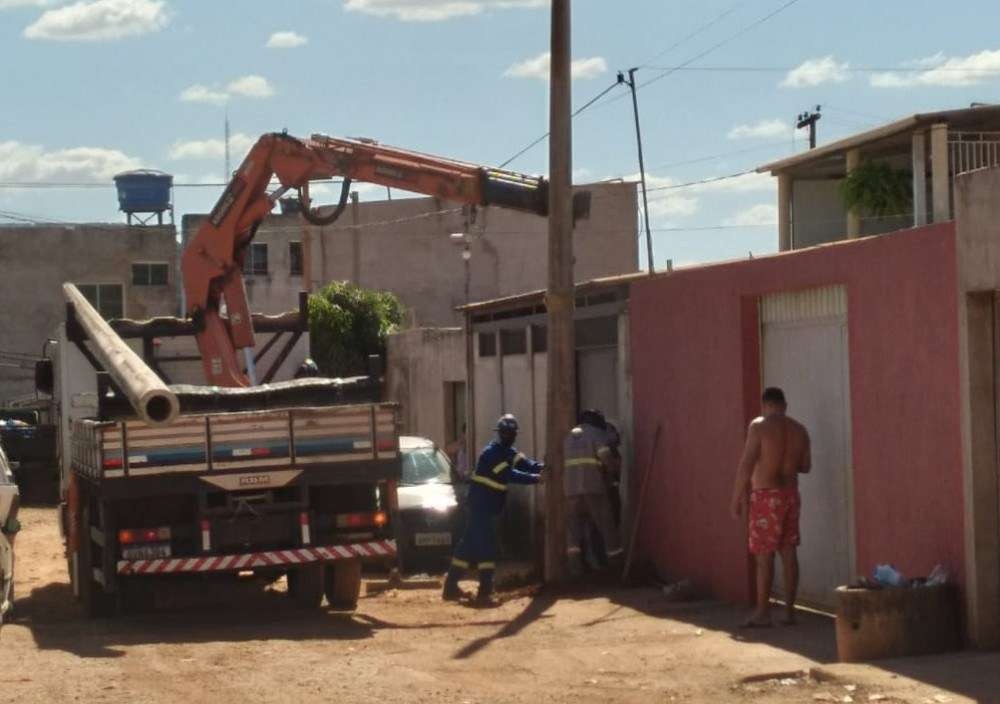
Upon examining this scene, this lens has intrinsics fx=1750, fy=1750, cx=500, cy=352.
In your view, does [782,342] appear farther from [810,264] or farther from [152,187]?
[152,187]

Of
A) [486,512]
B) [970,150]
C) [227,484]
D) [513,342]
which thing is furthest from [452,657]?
[970,150]

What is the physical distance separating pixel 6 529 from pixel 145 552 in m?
1.87

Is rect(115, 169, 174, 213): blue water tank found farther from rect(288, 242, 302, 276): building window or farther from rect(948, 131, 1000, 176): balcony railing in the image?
rect(948, 131, 1000, 176): balcony railing

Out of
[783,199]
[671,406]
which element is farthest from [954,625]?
[783,199]

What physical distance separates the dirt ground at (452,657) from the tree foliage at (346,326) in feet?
90.7

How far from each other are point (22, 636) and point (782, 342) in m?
6.74

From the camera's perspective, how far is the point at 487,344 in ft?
77.9

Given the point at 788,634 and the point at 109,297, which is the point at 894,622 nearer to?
the point at 788,634

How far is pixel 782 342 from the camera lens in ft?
48.2

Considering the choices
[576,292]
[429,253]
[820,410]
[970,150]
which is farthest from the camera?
[429,253]

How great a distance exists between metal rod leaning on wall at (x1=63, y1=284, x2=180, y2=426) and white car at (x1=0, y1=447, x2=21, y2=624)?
1.13 m

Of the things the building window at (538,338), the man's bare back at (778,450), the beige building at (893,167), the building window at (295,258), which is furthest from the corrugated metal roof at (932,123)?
the building window at (295,258)

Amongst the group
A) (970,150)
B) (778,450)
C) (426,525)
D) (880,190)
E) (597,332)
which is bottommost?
(426,525)

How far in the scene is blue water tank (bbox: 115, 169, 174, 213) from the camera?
5712cm
